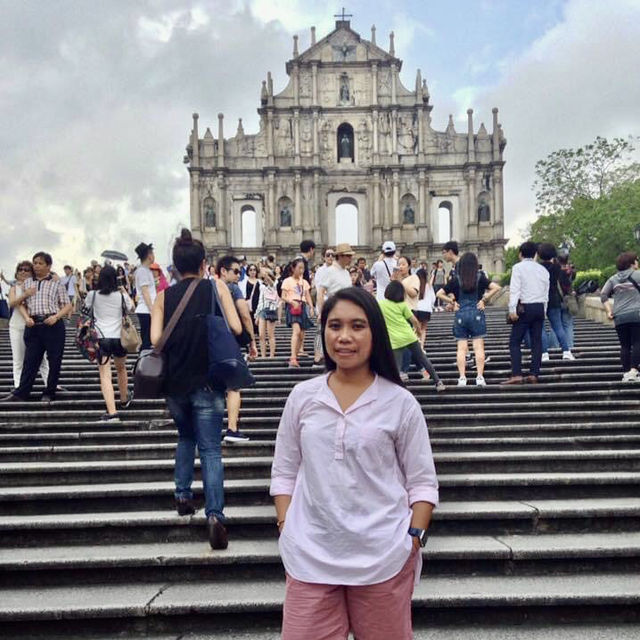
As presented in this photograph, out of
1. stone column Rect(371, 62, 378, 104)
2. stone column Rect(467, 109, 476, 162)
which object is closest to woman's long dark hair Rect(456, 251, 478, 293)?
stone column Rect(467, 109, 476, 162)

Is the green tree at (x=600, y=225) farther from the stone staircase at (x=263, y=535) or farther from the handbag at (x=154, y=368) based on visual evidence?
the handbag at (x=154, y=368)

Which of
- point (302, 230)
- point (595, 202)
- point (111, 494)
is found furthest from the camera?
point (302, 230)

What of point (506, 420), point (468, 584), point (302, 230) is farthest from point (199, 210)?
point (468, 584)

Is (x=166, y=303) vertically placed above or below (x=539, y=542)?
above

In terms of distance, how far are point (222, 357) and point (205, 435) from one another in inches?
19.0

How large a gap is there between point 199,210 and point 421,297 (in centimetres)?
3494

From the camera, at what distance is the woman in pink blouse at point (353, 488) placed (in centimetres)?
233

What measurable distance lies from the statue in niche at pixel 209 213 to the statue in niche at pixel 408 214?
452 inches

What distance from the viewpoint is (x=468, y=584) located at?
160 inches

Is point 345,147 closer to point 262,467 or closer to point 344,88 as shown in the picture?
point 344,88

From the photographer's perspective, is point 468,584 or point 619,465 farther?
point 619,465

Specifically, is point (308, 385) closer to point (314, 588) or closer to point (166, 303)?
point (314, 588)

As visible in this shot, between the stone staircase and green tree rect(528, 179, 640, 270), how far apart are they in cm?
2863

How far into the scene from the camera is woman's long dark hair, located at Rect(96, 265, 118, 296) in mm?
7406
